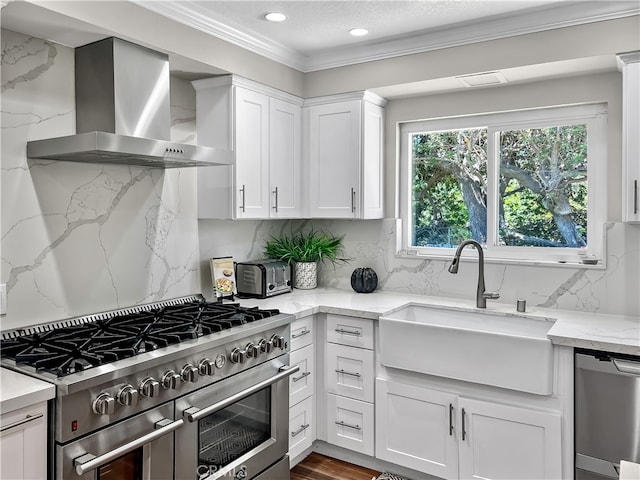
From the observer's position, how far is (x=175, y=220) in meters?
2.83

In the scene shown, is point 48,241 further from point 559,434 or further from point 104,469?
point 559,434

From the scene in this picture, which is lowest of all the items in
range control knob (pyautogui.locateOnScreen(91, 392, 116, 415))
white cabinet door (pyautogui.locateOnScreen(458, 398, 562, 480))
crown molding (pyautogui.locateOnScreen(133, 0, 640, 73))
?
white cabinet door (pyautogui.locateOnScreen(458, 398, 562, 480))

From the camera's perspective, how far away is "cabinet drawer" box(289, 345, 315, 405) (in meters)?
2.70

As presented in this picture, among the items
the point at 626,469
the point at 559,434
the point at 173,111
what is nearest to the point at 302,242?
the point at 173,111

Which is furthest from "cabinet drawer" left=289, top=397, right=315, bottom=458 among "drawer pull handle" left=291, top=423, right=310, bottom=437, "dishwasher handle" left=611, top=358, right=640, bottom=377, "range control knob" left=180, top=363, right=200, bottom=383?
"dishwasher handle" left=611, top=358, right=640, bottom=377

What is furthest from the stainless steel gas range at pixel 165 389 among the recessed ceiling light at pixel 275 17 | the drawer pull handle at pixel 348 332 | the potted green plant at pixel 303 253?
the recessed ceiling light at pixel 275 17

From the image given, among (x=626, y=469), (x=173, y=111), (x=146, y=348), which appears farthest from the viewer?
(x=173, y=111)

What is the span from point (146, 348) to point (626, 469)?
1.59 metres

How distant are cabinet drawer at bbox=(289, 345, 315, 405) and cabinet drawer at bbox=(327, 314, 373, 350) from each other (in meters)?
0.16

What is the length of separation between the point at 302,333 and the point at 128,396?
3.87ft

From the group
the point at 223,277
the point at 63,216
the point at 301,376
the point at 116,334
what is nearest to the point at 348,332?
the point at 301,376

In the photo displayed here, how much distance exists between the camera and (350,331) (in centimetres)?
279

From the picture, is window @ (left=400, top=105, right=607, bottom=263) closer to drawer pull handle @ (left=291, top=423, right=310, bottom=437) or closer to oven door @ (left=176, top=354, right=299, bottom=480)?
drawer pull handle @ (left=291, top=423, right=310, bottom=437)

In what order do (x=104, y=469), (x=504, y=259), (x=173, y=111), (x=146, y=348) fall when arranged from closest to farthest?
(x=104, y=469) < (x=146, y=348) < (x=173, y=111) < (x=504, y=259)
